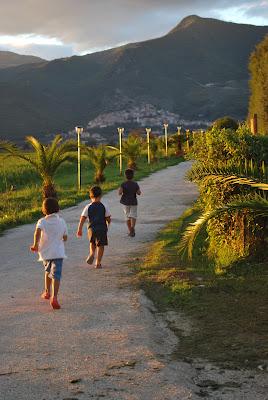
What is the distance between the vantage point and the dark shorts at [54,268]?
22.3 feet

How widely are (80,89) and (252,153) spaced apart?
549 feet

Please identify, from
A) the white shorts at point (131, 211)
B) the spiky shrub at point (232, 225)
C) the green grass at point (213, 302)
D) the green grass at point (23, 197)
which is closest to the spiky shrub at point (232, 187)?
the spiky shrub at point (232, 225)

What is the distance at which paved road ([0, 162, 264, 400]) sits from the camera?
4406mm

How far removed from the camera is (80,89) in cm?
17238

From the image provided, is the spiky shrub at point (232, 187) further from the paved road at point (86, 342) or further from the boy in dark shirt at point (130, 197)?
the boy in dark shirt at point (130, 197)

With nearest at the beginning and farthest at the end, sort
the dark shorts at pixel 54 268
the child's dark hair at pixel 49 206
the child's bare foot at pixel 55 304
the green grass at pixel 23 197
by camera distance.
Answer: the child's bare foot at pixel 55 304
the dark shorts at pixel 54 268
the child's dark hair at pixel 49 206
the green grass at pixel 23 197

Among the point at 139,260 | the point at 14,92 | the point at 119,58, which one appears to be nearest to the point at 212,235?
the point at 139,260

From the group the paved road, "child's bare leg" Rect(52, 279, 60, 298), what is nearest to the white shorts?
the paved road

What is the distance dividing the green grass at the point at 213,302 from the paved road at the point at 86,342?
0.23 metres

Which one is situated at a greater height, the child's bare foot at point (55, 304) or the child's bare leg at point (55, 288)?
the child's bare leg at point (55, 288)

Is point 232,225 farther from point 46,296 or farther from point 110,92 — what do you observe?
point 110,92

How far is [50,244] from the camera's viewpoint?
22.7 feet

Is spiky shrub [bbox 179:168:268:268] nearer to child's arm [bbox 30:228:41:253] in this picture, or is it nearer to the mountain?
child's arm [bbox 30:228:41:253]

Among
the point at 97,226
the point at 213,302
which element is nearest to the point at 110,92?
the point at 97,226
